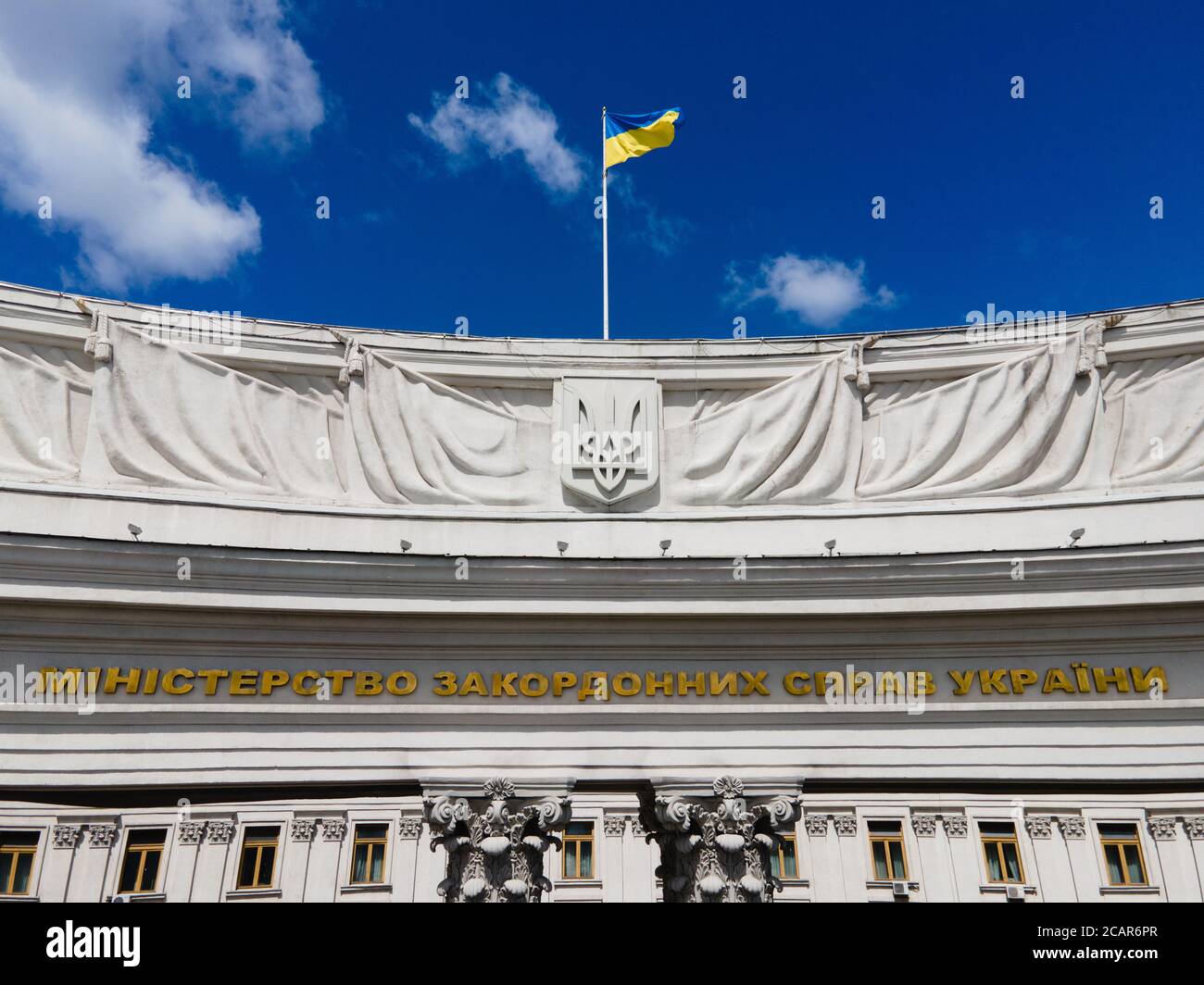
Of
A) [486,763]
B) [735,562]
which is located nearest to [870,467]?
[735,562]

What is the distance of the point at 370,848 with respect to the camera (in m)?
13.6

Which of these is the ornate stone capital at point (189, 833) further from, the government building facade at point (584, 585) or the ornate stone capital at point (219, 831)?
the ornate stone capital at point (219, 831)

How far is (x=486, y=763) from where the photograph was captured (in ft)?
30.7

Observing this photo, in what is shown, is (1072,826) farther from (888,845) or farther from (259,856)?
(259,856)

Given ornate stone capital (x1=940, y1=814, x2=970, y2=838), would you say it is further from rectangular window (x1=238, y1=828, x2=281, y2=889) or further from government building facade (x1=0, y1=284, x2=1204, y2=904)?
rectangular window (x1=238, y1=828, x2=281, y2=889)

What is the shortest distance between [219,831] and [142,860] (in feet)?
2.93

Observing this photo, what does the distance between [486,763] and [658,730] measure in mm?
1735

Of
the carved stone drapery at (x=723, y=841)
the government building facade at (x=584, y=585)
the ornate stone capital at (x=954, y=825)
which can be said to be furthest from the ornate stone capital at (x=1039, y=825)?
the carved stone drapery at (x=723, y=841)

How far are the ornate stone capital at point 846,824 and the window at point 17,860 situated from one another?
10023 mm

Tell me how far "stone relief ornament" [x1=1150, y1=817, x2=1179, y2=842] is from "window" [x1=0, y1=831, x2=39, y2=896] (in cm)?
1228

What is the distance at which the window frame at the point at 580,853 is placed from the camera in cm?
1395

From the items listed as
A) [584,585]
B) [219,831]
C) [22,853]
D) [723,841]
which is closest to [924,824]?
[723,841]
